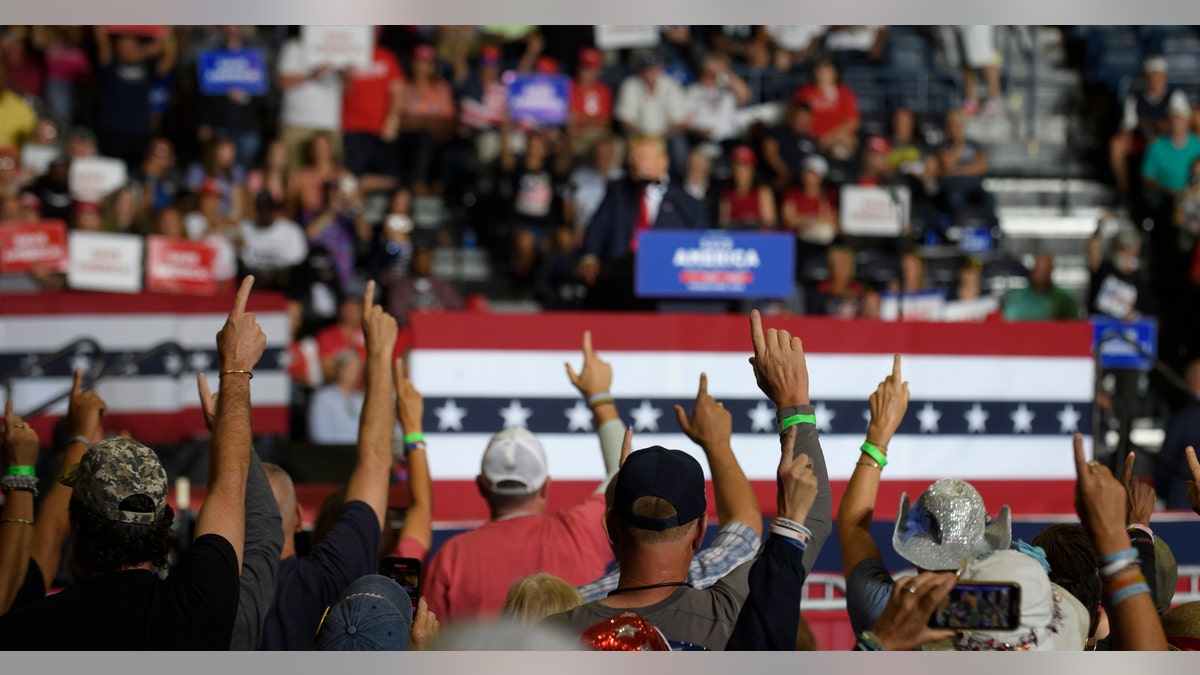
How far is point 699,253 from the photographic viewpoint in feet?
29.2

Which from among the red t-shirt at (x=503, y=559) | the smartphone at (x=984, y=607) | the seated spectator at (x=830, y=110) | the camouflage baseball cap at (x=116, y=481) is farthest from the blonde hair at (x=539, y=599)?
the seated spectator at (x=830, y=110)

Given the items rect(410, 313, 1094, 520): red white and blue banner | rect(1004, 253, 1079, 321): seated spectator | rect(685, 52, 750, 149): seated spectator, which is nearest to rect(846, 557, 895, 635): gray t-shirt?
rect(410, 313, 1094, 520): red white and blue banner

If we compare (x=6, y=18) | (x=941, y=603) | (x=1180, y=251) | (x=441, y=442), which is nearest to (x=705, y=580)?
(x=941, y=603)

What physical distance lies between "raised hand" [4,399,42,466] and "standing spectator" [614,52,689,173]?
10942mm

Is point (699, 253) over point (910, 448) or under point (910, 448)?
over

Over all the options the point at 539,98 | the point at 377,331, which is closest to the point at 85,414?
the point at 377,331

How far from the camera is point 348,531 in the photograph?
4.15 m

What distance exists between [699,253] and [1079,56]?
35.5 ft

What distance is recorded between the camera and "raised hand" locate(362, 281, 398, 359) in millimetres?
4492

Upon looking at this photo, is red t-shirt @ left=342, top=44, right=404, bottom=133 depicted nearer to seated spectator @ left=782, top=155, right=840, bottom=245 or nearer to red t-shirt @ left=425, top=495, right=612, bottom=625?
seated spectator @ left=782, top=155, right=840, bottom=245

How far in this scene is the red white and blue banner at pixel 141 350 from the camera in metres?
11.0

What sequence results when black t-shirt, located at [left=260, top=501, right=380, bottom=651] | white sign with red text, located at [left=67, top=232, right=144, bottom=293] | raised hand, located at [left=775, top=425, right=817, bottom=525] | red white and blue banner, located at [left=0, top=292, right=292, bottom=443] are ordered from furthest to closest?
white sign with red text, located at [left=67, top=232, right=144, bottom=293] → red white and blue banner, located at [left=0, top=292, right=292, bottom=443] → black t-shirt, located at [left=260, top=501, right=380, bottom=651] → raised hand, located at [left=775, top=425, right=817, bottom=525]

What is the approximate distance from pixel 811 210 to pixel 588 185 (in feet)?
7.43

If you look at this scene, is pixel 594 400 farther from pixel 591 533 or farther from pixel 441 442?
pixel 441 442
